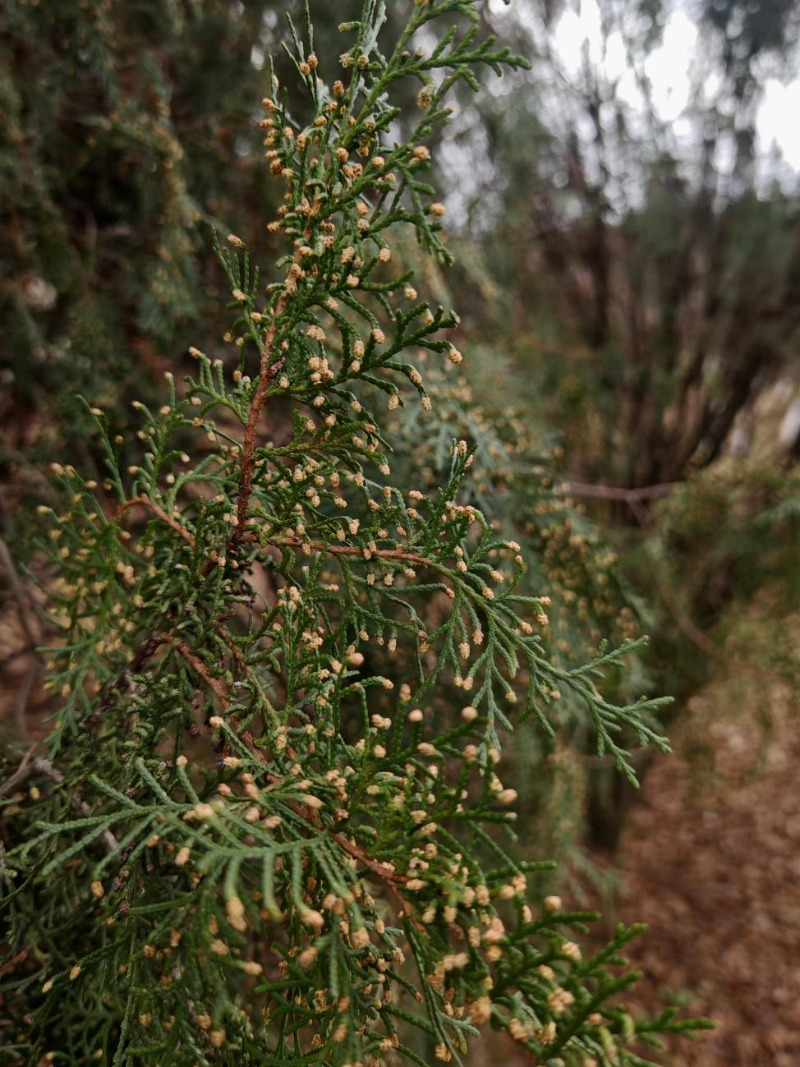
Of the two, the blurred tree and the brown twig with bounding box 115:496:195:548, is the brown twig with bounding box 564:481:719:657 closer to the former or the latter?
the blurred tree

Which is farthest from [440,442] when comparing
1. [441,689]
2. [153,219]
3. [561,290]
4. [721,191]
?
[721,191]

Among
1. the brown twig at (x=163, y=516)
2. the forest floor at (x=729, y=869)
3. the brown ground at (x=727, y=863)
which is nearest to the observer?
the brown twig at (x=163, y=516)

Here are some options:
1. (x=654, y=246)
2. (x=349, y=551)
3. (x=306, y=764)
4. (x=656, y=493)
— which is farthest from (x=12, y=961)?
(x=654, y=246)

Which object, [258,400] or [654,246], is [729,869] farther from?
[258,400]

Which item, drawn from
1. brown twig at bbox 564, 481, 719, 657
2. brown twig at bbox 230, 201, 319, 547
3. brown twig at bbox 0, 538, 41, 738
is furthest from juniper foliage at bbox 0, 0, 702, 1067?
brown twig at bbox 564, 481, 719, 657

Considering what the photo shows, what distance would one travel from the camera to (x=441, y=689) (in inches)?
97.5

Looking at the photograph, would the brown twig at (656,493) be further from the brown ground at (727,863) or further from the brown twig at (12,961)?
the brown twig at (12,961)

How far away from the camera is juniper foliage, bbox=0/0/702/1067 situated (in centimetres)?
Result: 103

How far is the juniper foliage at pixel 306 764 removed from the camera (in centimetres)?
103

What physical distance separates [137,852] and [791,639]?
10.8 feet

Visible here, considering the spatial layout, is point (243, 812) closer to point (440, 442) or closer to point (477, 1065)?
point (440, 442)

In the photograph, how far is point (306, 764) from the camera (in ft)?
4.11

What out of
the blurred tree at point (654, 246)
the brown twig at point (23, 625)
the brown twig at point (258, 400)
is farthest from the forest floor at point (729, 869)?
the brown twig at point (23, 625)

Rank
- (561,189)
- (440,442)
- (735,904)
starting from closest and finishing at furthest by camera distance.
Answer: (440,442) < (561,189) < (735,904)
